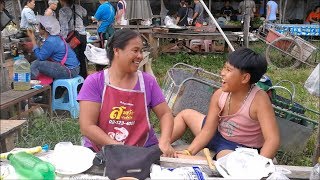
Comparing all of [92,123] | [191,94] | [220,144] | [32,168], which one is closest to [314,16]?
[191,94]

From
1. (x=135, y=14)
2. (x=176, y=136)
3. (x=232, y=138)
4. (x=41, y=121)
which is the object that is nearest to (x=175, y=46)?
(x=135, y=14)

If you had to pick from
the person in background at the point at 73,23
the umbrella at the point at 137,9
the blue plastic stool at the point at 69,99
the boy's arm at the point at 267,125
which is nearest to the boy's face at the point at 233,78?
the boy's arm at the point at 267,125

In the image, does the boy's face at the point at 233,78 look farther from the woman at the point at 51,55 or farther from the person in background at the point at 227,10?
the person in background at the point at 227,10

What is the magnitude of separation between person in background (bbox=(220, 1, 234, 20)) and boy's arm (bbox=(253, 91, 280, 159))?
13.8 meters

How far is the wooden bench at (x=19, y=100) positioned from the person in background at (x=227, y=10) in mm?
12213

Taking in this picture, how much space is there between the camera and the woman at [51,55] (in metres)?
4.82

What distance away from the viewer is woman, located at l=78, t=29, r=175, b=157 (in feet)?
7.80

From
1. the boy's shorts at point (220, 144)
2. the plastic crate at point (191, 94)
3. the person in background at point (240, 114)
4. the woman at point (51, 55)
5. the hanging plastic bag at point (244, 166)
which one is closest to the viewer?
the hanging plastic bag at point (244, 166)

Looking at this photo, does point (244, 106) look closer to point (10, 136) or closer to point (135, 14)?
point (10, 136)

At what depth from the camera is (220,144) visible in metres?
2.73

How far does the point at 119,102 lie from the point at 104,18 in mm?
5591

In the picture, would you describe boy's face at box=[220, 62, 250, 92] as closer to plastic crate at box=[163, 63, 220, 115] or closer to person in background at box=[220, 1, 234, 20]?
plastic crate at box=[163, 63, 220, 115]

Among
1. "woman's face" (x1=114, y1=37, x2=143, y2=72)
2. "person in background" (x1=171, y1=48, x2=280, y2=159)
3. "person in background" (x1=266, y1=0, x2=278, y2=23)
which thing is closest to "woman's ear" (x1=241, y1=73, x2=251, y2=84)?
"person in background" (x1=171, y1=48, x2=280, y2=159)

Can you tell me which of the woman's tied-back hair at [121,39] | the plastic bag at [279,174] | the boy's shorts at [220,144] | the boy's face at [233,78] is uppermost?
the woman's tied-back hair at [121,39]
